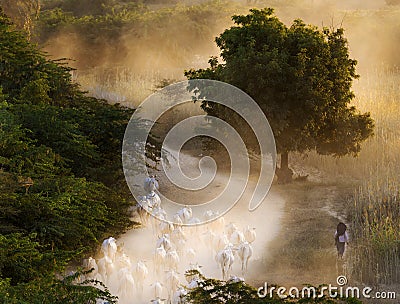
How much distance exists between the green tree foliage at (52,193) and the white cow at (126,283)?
0.28 metres

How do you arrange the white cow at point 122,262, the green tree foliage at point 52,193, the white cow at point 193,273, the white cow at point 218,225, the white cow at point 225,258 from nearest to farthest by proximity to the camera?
the green tree foliage at point 52,193 < the white cow at point 193,273 < the white cow at point 122,262 < the white cow at point 225,258 < the white cow at point 218,225

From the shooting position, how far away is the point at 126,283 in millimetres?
8359

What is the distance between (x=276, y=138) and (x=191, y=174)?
264cm

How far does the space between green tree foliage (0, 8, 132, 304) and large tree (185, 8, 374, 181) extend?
2938 mm

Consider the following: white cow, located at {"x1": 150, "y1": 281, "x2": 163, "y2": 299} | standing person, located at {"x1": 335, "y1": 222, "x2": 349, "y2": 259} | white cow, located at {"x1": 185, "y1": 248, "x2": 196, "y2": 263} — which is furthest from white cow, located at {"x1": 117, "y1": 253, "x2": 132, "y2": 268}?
standing person, located at {"x1": 335, "y1": 222, "x2": 349, "y2": 259}

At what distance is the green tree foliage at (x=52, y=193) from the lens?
6770 millimetres

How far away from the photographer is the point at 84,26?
1431 inches

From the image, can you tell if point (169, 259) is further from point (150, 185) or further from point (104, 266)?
point (150, 185)

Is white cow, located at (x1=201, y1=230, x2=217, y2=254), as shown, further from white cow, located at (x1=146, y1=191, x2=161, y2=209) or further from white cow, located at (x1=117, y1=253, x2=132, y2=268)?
white cow, located at (x1=117, y1=253, x2=132, y2=268)

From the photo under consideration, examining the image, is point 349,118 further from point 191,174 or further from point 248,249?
point 248,249

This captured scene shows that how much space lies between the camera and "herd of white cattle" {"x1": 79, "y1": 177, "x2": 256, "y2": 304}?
8.37 metres

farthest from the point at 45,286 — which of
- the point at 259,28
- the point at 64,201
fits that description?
the point at 259,28

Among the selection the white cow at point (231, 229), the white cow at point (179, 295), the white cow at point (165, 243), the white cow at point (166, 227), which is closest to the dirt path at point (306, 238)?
the white cow at point (231, 229)

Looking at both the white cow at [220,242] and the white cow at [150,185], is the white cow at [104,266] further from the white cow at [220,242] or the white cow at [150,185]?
the white cow at [150,185]
